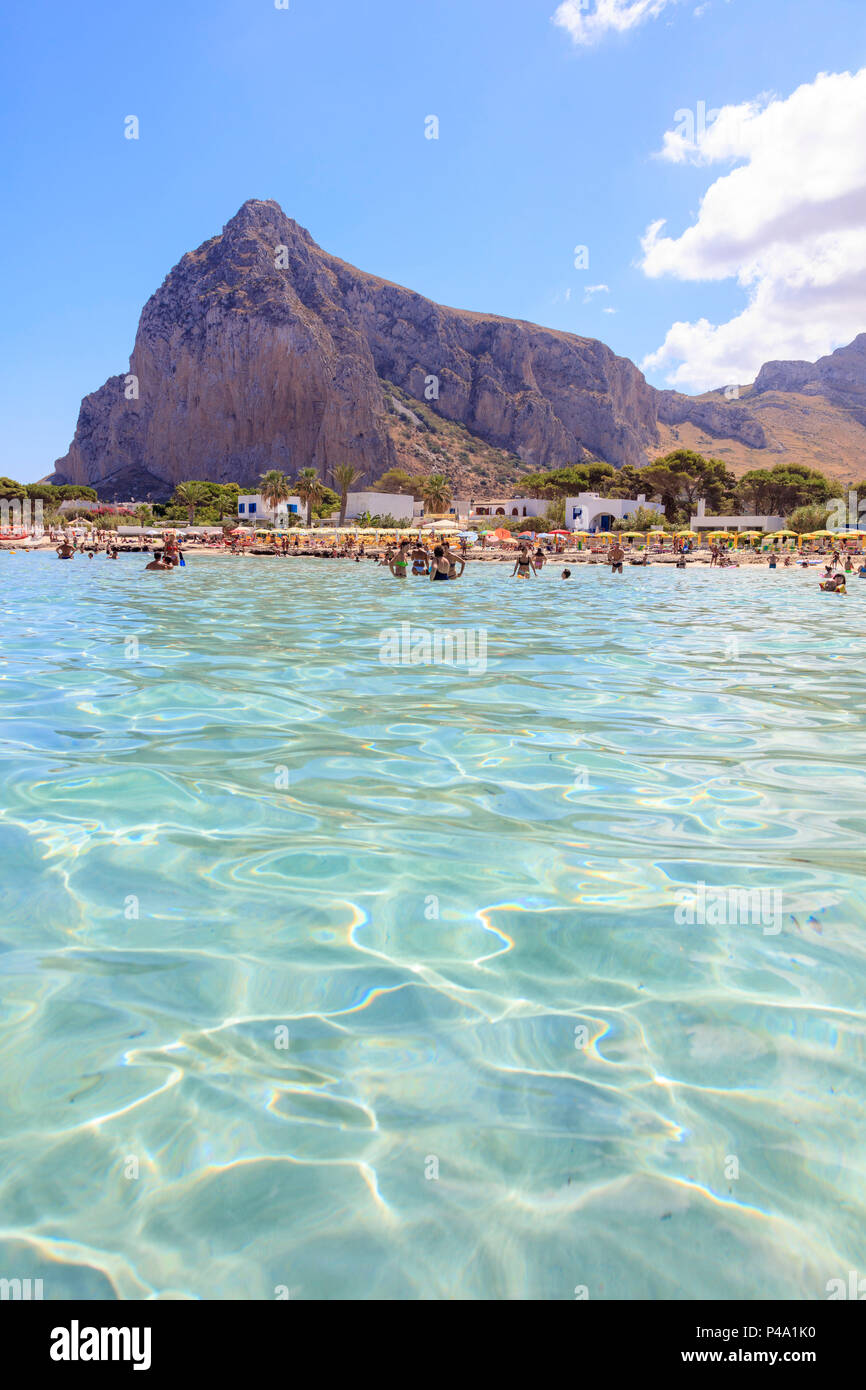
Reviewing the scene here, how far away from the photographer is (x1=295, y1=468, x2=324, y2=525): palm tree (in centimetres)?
8425

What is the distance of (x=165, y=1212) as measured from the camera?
197cm

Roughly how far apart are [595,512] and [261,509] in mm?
35662

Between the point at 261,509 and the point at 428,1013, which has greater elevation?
the point at 261,509

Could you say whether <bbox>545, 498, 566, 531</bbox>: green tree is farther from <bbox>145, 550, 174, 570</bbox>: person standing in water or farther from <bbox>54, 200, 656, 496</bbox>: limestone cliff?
<bbox>145, 550, 174, 570</bbox>: person standing in water

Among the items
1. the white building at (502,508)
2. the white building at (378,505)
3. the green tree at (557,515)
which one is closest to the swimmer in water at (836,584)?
the green tree at (557,515)

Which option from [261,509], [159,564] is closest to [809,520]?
[159,564]

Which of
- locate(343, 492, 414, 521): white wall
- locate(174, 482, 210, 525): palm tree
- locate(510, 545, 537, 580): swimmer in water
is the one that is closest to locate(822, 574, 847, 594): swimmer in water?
locate(510, 545, 537, 580): swimmer in water

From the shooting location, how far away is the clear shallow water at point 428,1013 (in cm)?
191

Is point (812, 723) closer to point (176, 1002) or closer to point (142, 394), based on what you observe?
point (176, 1002)

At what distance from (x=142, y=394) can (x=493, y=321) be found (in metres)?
73.7

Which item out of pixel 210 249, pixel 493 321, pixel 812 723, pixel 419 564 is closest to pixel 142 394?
pixel 210 249

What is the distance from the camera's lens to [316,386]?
396ft

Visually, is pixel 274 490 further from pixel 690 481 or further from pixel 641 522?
pixel 690 481

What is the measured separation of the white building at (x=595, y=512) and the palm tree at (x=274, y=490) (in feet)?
95.2
